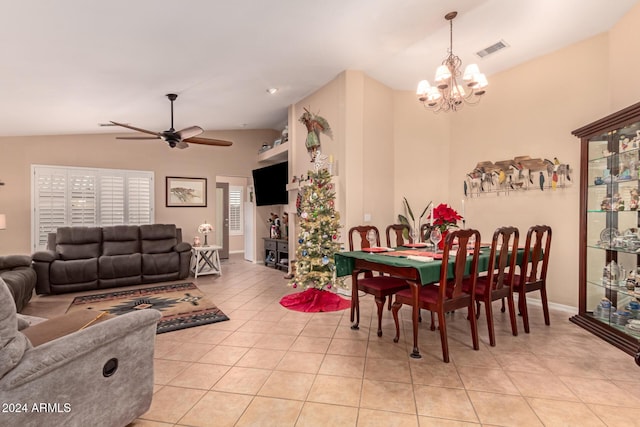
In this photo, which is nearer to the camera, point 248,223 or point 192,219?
point 192,219

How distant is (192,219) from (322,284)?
4.15 meters

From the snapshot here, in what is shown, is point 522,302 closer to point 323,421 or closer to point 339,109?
point 323,421

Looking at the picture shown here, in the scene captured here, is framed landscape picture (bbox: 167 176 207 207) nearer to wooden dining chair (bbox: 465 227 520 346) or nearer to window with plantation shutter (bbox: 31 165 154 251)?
window with plantation shutter (bbox: 31 165 154 251)

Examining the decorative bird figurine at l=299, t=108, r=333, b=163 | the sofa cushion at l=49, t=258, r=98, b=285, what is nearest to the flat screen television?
the decorative bird figurine at l=299, t=108, r=333, b=163

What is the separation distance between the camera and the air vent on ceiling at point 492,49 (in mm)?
3869

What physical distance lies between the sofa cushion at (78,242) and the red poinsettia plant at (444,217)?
16.9ft

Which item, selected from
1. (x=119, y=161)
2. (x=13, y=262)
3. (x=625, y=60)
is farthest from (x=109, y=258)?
(x=625, y=60)

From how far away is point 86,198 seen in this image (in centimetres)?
600

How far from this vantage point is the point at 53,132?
18.4 feet

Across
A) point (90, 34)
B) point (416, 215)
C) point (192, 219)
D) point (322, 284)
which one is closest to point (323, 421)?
point (322, 284)

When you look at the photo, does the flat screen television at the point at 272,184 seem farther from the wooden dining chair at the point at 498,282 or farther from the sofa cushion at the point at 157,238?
the wooden dining chair at the point at 498,282

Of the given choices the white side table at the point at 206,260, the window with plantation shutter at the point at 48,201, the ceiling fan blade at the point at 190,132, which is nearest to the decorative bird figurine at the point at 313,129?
the ceiling fan blade at the point at 190,132

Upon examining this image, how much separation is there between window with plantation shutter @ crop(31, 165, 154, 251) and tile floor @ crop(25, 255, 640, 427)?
4044 millimetres

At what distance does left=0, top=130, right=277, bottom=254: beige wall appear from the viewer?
5480mm
